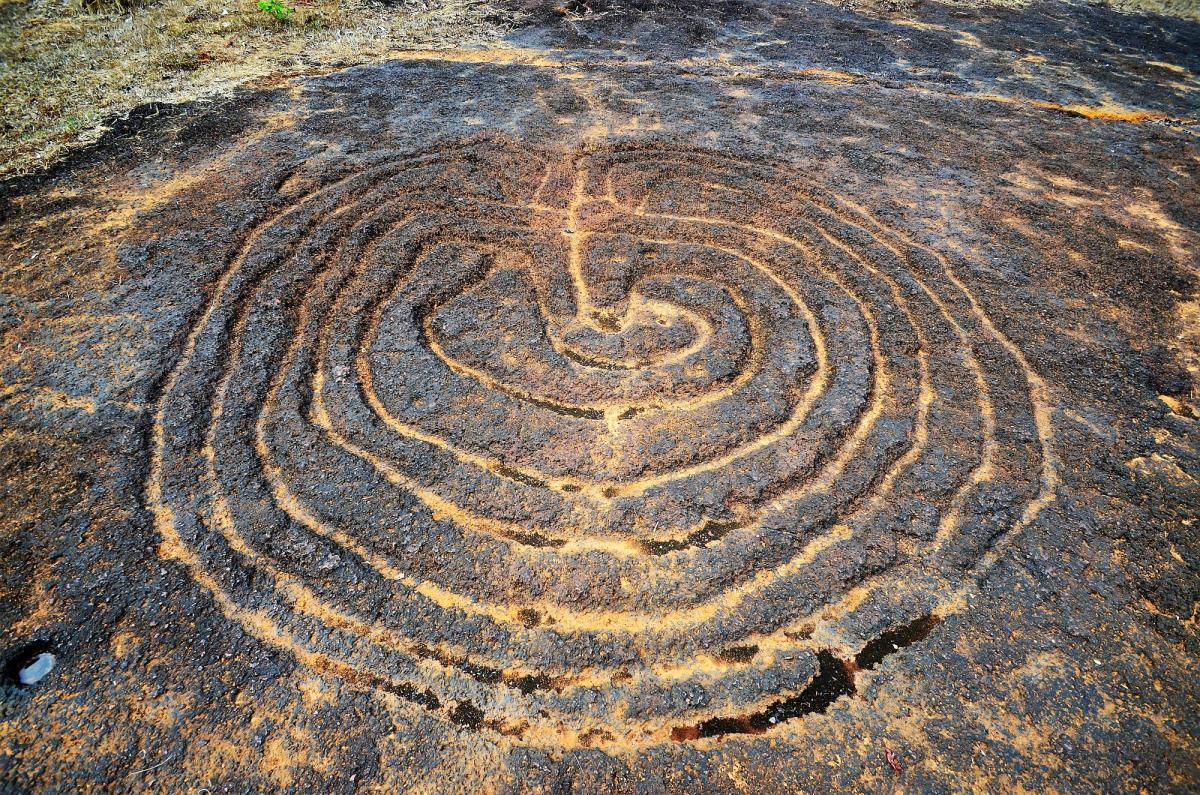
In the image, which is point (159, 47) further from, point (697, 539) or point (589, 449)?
point (697, 539)

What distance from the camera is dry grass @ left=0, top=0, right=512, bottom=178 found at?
16.2ft

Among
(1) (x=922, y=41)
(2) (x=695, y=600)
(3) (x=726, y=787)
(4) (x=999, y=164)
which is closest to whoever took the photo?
(3) (x=726, y=787)

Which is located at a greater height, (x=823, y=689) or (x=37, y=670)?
(x=37, y=670)

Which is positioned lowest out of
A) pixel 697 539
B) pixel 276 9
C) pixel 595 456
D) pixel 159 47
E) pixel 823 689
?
pixel 823 689

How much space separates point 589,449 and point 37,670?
202 centimetres

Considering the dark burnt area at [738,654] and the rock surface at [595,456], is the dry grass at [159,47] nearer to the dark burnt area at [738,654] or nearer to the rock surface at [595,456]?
the rock surface at [595,456]

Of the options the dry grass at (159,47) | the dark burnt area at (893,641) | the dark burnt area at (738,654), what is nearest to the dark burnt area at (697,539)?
the dark burnt area at (738,654)

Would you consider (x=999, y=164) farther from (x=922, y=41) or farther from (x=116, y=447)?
(x=116, y=447)

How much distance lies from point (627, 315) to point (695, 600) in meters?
1.79

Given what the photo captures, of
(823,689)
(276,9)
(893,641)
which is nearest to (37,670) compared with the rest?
(823,689)

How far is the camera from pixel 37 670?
6.82ft

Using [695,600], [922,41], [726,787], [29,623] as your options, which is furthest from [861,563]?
[922,41]

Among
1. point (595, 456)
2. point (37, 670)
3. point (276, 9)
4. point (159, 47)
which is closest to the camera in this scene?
point (37, 670)

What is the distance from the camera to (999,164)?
4.87m
